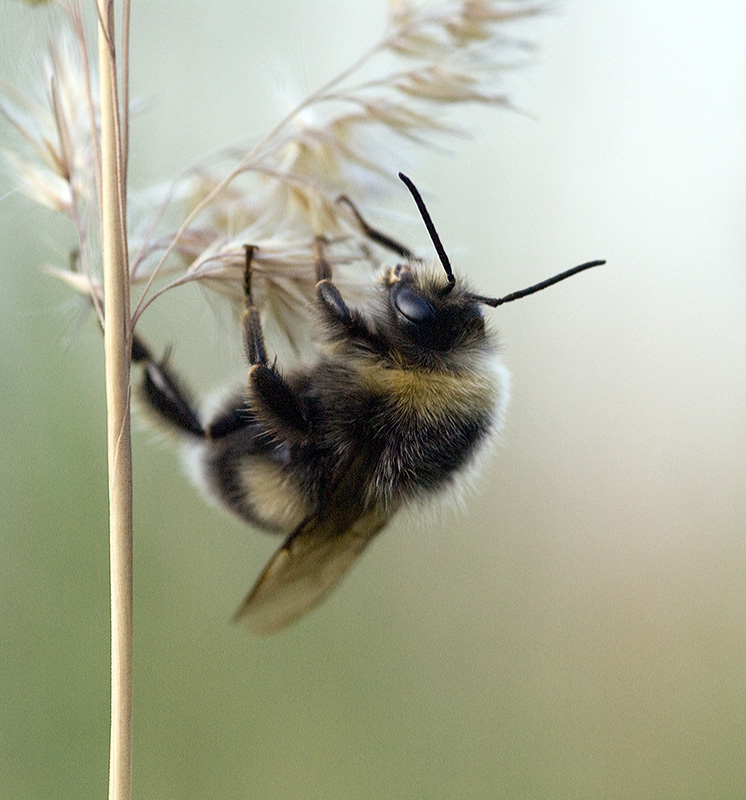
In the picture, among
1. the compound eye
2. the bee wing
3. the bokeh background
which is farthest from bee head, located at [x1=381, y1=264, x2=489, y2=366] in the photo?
the bokeh background

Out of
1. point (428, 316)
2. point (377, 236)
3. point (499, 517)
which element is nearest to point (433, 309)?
point (428, 316)

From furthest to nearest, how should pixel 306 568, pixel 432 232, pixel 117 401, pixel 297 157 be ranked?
pixel 306 568 → pixel 297 157 → pixel 432 232 → pixel 117 401

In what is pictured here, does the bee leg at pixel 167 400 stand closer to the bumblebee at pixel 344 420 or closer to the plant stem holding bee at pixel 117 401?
the bumblebee at pixel 344 420

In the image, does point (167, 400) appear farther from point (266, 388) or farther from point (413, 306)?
point (413, 306)

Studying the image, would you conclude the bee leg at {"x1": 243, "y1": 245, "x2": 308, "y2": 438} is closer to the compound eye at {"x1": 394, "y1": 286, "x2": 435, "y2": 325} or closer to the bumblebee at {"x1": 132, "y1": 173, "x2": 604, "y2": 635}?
the bumblebee at {"x1": 132, "y1": 173, "x2": 604, "y2": 635}

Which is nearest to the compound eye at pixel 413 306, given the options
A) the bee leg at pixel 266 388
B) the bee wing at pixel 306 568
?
the bee leg at pixel 266 388

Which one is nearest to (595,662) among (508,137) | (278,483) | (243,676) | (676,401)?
(676,401)
